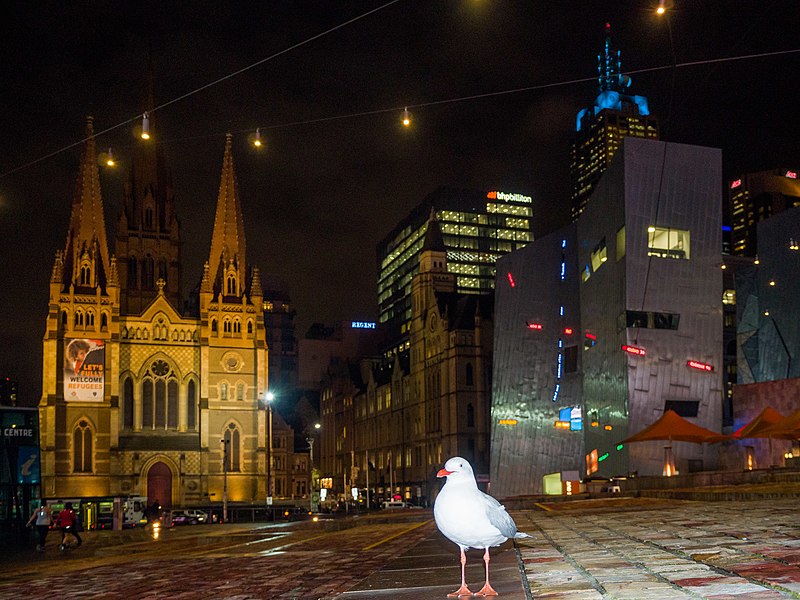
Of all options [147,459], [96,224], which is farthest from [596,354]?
[96,224]

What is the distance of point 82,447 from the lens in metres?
73.3

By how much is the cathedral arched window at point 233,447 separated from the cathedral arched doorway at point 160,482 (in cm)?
510

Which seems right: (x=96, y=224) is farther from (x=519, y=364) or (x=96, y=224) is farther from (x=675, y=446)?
(x=675, y=446)

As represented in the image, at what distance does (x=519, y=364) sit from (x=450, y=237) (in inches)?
4243

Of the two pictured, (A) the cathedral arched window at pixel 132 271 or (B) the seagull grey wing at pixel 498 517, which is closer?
(B) the seagull grey wing at pixel 498 517

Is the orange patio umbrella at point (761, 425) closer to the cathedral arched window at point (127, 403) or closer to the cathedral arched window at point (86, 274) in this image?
the cathedral arched window at point (127, 403)

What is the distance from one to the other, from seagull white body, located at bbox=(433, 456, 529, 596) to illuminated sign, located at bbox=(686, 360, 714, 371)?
4318cm

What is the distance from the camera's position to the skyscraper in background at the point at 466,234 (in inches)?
6560

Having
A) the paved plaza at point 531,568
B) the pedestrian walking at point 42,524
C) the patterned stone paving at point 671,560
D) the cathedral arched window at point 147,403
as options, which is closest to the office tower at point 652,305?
the pedestrian walking at point 42,524

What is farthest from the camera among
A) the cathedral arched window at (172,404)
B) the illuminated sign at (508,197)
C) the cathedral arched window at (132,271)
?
the illuminated sign at (508,197)

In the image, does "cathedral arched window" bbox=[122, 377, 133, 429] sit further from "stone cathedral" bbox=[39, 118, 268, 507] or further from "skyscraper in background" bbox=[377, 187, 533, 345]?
"skyscraper in background" bbox=[377, 187, 533, 345]

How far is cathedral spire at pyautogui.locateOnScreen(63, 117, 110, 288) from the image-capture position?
255 ft

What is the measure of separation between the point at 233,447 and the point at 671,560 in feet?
237

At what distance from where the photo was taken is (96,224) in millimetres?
80312
